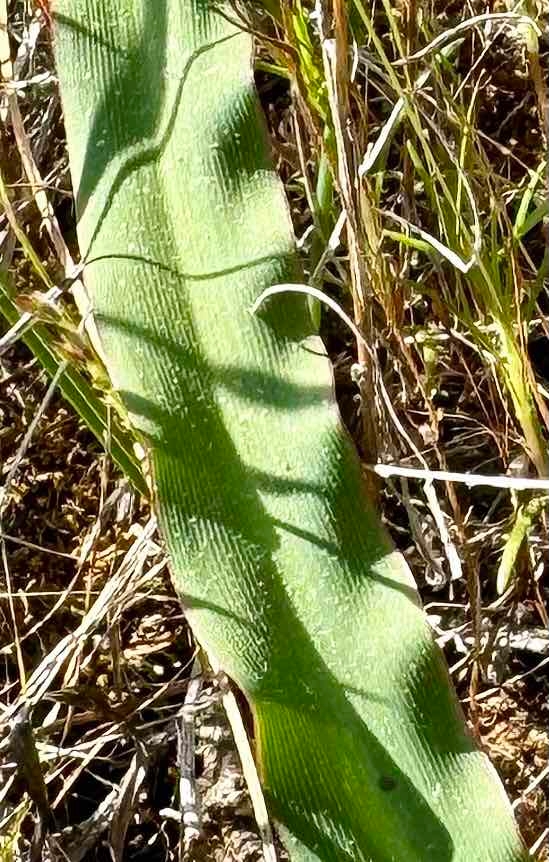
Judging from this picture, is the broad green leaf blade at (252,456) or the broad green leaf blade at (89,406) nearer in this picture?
the broad green leaf blade at (252,456)

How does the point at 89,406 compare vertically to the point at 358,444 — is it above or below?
above

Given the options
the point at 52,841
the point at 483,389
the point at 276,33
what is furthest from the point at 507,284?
the point at 52,841

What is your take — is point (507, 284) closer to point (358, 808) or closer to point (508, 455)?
point (508, 455)

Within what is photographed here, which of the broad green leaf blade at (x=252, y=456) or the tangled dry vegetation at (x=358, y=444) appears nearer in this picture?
the broad green leaf blade at (x=252, y=456)

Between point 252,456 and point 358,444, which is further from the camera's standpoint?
point 358,444
